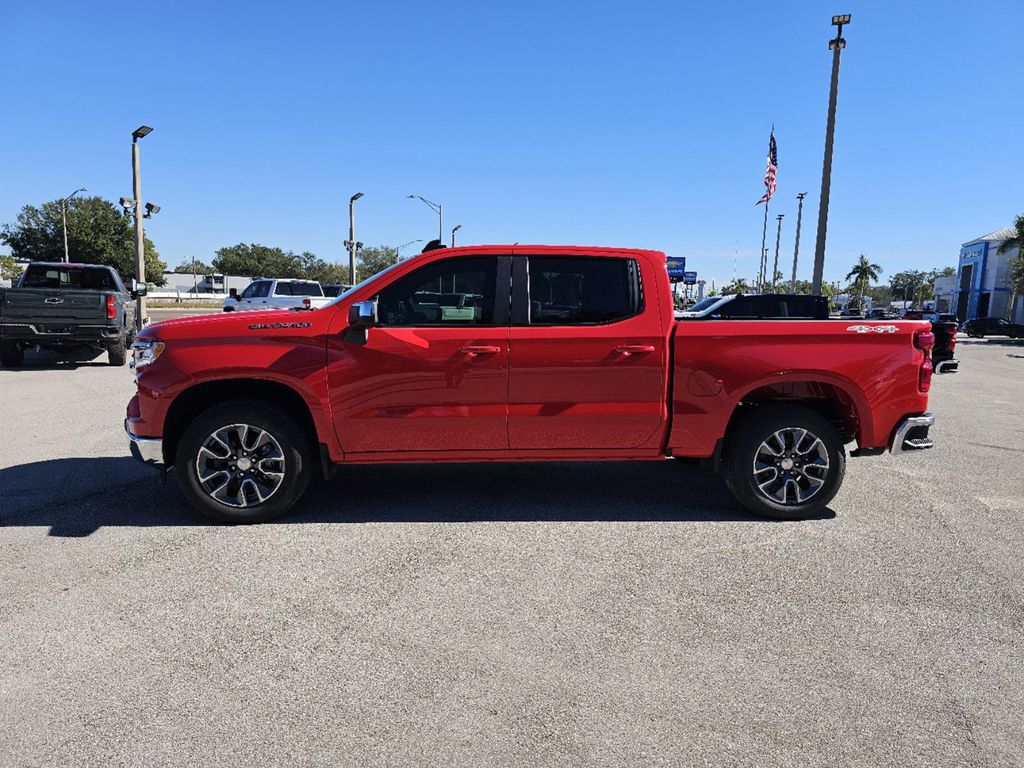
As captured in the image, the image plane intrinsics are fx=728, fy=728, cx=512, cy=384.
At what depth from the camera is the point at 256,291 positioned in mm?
23500

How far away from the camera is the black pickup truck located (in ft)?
42.1

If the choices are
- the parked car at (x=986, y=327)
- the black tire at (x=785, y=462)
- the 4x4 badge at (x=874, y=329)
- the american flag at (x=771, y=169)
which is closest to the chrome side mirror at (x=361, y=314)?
the black tire at (x=785, y=462)

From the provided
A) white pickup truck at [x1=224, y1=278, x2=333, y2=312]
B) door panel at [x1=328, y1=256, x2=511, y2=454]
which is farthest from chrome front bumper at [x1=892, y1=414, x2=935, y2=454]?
white pickup truck at [x1=224, y1=278, x2=333, y2=312]

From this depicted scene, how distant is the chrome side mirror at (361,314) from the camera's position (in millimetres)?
4809

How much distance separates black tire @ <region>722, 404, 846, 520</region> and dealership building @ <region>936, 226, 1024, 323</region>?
5964 cm

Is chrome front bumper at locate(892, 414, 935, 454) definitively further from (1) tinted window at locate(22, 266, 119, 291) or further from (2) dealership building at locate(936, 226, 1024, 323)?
(2) dealership building at locate(936, 226, 1024, 323)

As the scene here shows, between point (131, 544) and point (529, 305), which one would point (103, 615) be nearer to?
point (131, 544)

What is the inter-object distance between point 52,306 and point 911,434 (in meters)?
13.6

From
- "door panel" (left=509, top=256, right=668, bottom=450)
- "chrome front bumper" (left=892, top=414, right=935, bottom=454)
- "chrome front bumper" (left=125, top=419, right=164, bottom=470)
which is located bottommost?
"chrome front bumper" (left=125, top=419, right=164, bottom=470)

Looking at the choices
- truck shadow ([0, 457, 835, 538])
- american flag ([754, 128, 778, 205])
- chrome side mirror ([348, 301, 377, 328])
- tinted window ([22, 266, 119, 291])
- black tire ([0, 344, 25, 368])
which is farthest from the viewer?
american flag ([754, 128, 778, 205])

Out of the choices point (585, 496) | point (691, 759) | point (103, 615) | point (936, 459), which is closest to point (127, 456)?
point (103, 615)

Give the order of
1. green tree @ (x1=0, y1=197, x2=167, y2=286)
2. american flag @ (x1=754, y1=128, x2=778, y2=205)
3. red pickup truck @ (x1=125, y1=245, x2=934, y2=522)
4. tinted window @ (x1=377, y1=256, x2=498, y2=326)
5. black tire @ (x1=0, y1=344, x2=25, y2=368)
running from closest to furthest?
1. red pickup truck @ (x1=125, y1=245, x2=934, y2=522)
2. tinted window @ (x1=377, y1=256, x2=498, y2=326)
3. black tire @ (x1=0, y1=344, x2=25, y2=368)
4. american flag @ (x1=754, y1=128, x2=778, y2=205)
5. green tree @ (x1=0, y1=197, x2=167, y2=286)

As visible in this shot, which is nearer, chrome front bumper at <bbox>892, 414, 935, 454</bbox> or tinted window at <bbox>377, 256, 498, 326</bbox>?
tinted window at <bbox>377, 256, 498, 326</bbox>

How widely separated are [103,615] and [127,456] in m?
3.86
